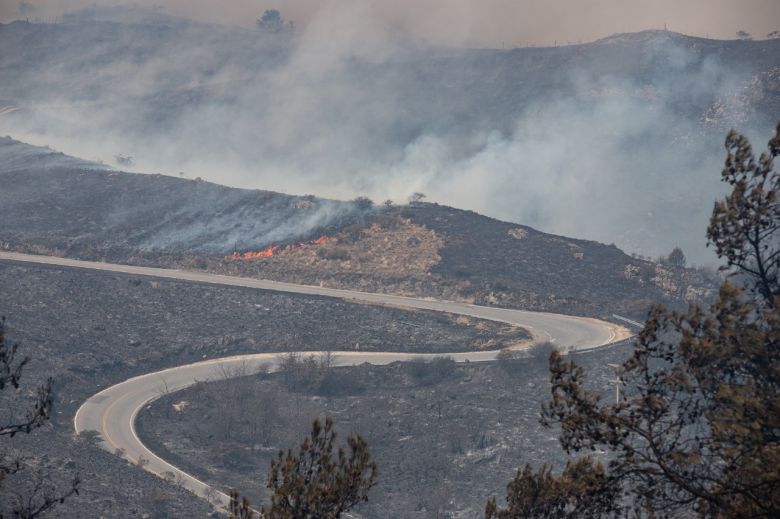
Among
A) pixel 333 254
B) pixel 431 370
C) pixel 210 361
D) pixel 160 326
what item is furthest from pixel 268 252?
pixel 431 370

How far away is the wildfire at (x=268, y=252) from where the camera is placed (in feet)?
241

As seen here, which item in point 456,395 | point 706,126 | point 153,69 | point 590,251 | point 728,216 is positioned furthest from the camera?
point 153,69

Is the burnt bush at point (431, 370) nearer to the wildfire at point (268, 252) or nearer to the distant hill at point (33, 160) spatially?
the wildfire at point (268, 252)

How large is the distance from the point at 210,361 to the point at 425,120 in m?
83.0

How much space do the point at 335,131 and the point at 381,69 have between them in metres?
22.6

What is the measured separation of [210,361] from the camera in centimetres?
5328

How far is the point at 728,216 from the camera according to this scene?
16078 mm

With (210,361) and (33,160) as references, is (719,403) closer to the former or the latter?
(210,361)

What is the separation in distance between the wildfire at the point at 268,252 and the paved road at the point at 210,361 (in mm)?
6278

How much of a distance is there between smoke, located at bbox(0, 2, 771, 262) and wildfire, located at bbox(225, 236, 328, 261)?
1142 inches

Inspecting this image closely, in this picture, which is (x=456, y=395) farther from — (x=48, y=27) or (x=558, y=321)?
(x=48, y=27)

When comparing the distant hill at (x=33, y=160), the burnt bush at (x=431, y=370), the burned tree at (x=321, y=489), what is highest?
the distant hill at (x=33, y=160)

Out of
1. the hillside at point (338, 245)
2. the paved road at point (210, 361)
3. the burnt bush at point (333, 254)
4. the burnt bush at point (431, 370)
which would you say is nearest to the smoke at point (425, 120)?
the hillside at point (338, 245)

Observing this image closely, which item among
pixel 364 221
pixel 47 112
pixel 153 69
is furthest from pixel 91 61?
pixel 364 221
